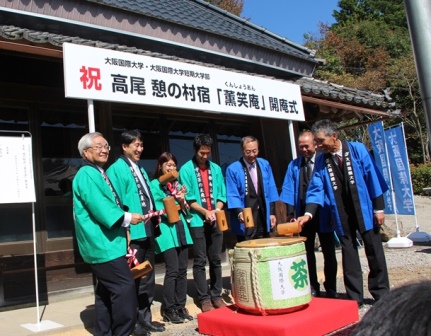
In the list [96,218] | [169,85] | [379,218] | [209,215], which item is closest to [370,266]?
[379,218]

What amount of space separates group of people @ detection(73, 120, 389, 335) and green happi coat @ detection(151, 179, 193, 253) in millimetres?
11

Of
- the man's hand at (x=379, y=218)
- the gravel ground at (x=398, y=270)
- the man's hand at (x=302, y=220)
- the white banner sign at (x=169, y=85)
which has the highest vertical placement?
the white banner sign at (x=169, y=85)

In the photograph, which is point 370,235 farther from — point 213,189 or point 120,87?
point 120,87

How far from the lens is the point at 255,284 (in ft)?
12.7

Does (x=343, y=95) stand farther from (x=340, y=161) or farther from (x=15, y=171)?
(x=15, y=171)

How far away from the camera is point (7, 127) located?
5.88 m

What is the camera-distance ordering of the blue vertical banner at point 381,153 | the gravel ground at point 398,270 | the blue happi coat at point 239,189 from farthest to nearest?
the blue vertical banner at point 381,153
the blue happi coat at point 239,189
the gravel ground at point 398,270

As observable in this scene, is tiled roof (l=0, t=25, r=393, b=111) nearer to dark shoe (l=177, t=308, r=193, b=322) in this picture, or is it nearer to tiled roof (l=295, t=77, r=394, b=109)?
tiled roof (l=295, t=77, r=394, b=109)

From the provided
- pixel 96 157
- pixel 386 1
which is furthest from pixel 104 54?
pixel 386 1

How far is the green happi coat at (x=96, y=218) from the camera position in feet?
12.4

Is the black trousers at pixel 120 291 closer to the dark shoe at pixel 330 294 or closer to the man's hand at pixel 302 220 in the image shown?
the man's hand at pixel 302 220

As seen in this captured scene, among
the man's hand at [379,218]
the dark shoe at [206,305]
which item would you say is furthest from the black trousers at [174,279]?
the man's hand at [379,218]

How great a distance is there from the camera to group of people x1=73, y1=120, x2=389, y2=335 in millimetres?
3840

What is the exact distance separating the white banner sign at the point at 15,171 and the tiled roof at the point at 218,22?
3960 millimetres
